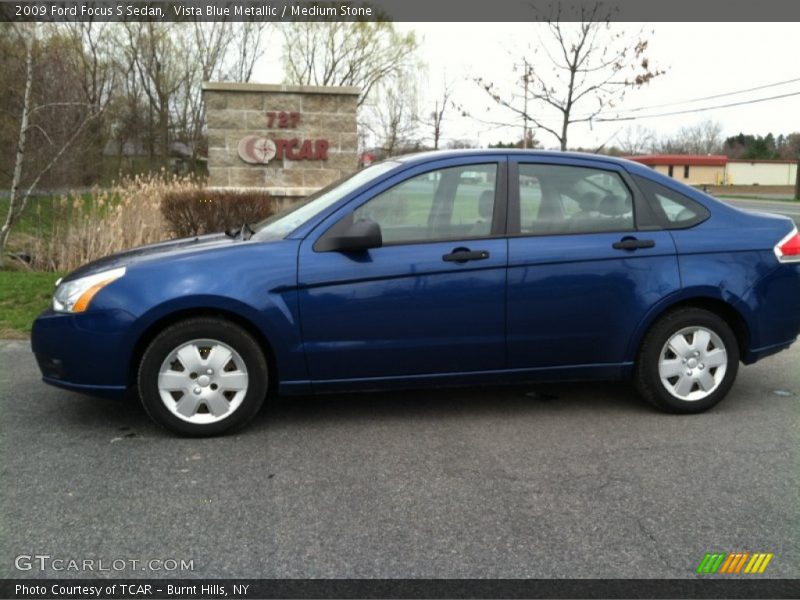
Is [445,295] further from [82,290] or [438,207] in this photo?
[82,290]

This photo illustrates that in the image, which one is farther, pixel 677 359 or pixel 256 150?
pixel 256 150

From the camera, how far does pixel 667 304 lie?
15.6 ft

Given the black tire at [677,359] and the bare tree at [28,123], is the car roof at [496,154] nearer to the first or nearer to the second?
the black tire at [677,359]

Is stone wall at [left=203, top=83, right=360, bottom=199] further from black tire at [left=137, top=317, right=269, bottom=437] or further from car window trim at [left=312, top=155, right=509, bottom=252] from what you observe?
black tire at [left=137, top=317, right=269, bottom=437]

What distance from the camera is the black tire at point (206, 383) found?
168 inches

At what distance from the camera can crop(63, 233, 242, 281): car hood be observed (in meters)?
4.50

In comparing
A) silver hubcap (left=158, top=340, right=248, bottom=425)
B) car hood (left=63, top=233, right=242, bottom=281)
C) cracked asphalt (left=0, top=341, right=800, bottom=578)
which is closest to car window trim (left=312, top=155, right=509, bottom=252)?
car hood (left=63, top=233, right=242, bottom=281)

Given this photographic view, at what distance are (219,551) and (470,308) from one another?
2.09 meters

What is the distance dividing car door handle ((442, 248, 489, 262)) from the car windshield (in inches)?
27.8

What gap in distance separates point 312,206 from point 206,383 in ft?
4.34

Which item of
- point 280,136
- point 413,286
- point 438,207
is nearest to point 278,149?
point 280,136

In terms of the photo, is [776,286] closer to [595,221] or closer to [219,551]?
[595,221]

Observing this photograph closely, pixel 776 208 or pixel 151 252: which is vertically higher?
pixel 776 208

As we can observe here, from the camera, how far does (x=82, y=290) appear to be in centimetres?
432
